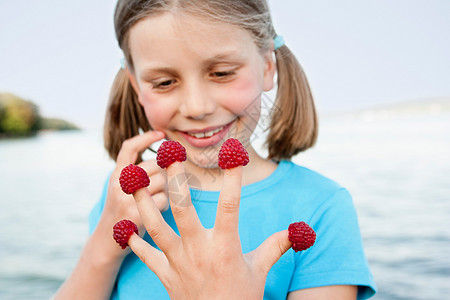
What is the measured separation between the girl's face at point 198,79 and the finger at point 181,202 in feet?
1.60

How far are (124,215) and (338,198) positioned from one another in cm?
68

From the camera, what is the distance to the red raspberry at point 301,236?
83 centimetres

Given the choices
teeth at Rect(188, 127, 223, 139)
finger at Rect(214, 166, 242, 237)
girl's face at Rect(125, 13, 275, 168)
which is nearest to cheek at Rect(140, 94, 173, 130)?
girl's face at Rect(125, 13, 275, 168)

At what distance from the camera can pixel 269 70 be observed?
5.24 feet

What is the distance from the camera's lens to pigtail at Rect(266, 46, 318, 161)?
1.73 metres

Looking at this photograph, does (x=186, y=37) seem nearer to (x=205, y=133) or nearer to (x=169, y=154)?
(x=205, y=133)

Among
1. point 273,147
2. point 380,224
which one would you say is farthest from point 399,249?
point 273,147

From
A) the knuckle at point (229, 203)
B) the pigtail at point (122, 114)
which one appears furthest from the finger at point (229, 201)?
the pigtail at point (122, 114)

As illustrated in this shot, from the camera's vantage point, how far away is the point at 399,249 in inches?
135

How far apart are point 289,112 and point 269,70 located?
231mm

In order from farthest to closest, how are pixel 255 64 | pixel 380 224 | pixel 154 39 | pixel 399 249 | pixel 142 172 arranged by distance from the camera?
1. pixel 380 224
2. pixel 399 249
3. pixel 255 64
4. pixel 154 39
5. pixel 142 172

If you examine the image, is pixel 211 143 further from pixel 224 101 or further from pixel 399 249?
pixel 399 249

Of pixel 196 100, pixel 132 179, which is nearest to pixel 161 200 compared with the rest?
pixel 196 100

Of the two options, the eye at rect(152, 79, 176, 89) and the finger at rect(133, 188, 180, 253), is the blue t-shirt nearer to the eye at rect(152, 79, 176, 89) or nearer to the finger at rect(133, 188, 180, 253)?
the eye at rect(152, 79, 176, 89)
